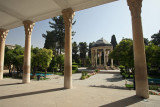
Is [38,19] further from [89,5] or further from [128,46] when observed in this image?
[128,46]

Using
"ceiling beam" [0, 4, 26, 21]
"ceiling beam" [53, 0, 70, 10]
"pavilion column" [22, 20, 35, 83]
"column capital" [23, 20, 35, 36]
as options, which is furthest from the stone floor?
"ceiling beam" [0, 4, 26, 21]

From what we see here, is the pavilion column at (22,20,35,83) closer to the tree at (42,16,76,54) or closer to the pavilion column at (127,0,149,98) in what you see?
the pavilion column at (127,0,149,98)

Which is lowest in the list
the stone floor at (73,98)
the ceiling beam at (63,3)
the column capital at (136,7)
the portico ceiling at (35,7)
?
the stone floor at (73,98)

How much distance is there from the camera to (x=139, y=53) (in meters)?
4.94

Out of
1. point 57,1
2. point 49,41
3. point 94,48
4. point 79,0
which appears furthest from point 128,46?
point 49,41

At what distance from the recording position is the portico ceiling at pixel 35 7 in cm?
671

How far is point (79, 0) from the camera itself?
6.58m

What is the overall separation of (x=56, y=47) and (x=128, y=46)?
32.4 meters

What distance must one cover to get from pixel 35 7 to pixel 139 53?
7.93 meters

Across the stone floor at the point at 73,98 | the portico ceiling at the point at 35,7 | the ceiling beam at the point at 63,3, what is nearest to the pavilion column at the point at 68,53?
the ceiling beam at the point at 63,3

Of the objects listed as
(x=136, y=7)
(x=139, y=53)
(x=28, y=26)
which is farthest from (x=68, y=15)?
(x=139, y=53)

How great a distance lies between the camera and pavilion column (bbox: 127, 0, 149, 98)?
4.77 m

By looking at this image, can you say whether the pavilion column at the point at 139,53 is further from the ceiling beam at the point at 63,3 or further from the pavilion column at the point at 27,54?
the pavilion column at the point at 27,54

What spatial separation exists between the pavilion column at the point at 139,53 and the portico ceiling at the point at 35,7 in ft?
6.90
